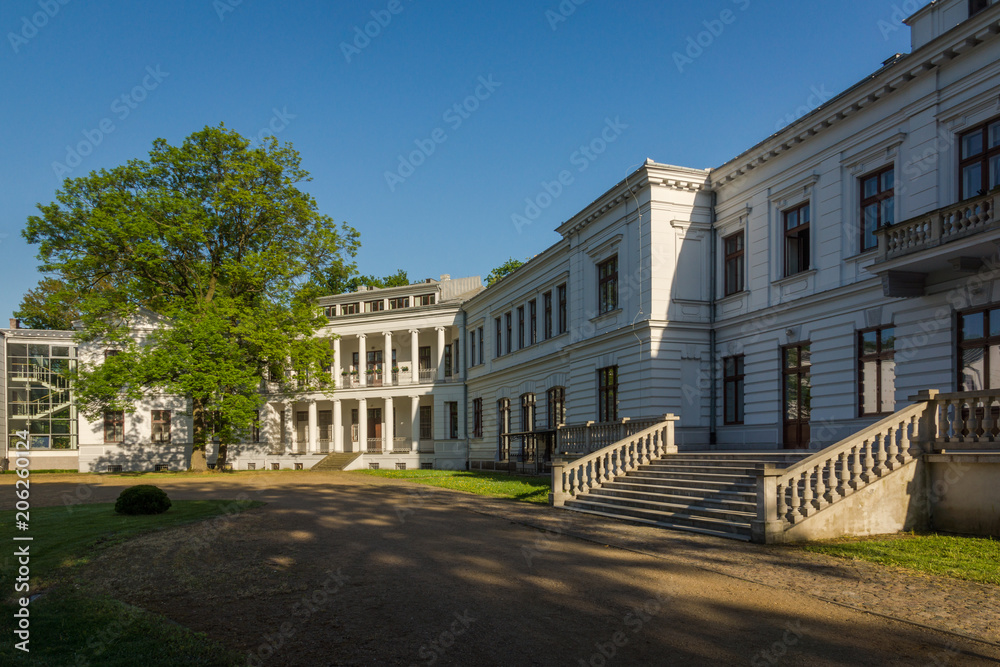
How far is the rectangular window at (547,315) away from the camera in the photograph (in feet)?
109

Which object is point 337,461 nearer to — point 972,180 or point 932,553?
point 972,180

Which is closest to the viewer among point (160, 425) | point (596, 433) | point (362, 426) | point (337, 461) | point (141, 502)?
point (141, 502)

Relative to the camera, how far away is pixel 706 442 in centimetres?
2298

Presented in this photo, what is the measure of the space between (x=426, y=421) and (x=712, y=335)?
2943 cm

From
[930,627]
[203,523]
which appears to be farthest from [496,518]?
[930,627]

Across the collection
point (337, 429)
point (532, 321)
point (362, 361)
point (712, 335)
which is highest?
point (532, 321)

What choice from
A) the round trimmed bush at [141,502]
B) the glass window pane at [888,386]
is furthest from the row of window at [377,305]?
the glass window pane at [888,386]

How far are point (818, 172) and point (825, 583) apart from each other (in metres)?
13.8

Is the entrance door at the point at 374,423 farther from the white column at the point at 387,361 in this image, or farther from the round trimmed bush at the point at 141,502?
the round trimmed bush at the point at 141,502

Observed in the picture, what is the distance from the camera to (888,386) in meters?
16.6

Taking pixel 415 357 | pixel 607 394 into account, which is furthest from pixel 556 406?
pixel 415 357

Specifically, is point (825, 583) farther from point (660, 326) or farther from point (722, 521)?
point (660, 326)

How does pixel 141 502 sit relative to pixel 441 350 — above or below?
below

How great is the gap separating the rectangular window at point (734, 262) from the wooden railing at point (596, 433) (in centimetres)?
552
